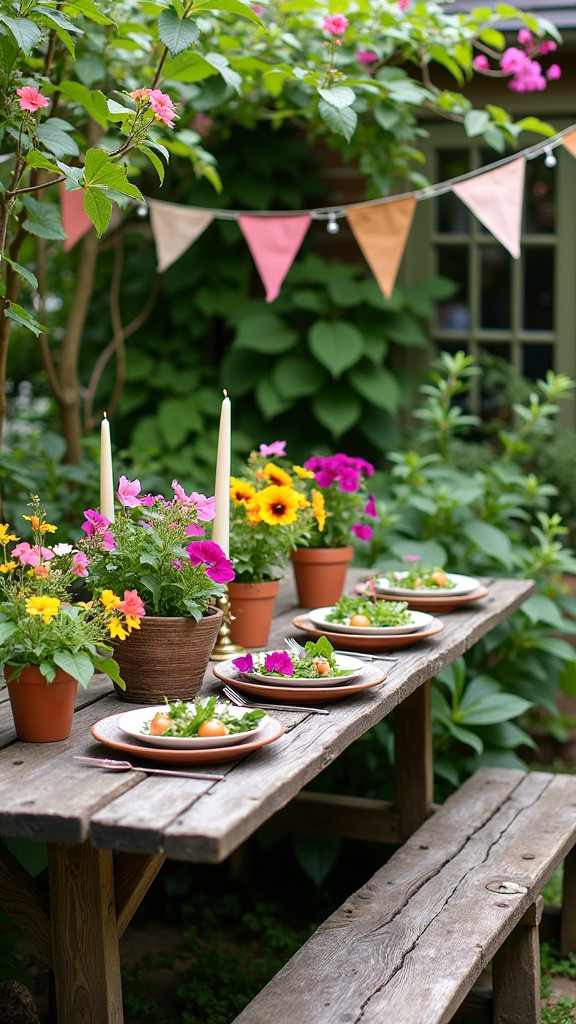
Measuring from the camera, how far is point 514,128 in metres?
3.54

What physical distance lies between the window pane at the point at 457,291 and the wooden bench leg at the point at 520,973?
10.5 feet

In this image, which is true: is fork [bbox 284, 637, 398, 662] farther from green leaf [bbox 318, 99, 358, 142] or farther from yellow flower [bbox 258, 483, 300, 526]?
green leaf [bbox 318, 99, 358, 142]

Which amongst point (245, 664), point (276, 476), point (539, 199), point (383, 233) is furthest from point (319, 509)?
point (539, 199)

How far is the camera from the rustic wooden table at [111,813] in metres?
1.51

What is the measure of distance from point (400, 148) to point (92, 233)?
3.61 feet

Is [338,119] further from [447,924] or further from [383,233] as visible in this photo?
[447,924]

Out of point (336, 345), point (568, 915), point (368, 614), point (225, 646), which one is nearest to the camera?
point (225, 646)

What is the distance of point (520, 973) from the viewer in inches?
98.5

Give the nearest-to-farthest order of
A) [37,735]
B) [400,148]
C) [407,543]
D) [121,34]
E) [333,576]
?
[37,735] → [333,576] → [121,34] → [407,543] → [400,148]

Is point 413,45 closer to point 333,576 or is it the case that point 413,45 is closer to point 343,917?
point 333,576

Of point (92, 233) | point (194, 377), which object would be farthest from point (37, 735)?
point (194, 377)

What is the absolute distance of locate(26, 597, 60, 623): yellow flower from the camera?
1.73 meters

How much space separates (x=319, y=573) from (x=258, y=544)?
397 mm

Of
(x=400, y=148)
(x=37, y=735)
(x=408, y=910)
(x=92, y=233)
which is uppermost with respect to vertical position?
(x=400, y=148)
